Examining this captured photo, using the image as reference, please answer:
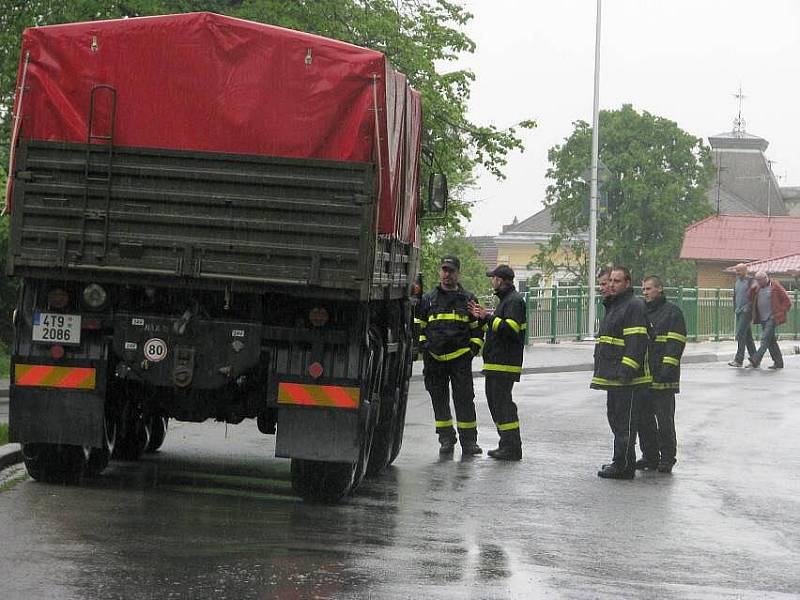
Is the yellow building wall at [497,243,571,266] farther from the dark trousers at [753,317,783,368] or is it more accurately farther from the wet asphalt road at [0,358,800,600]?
the wet asphalt road at [0,358,800,600]

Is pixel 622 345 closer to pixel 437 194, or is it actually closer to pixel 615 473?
pixel 615 473

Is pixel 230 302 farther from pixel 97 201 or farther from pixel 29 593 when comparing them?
pixel 29 593

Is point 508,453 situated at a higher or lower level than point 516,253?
lower

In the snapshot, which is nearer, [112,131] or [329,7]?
[112,131]

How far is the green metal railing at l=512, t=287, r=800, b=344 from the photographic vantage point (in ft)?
110

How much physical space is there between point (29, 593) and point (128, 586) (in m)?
0.46

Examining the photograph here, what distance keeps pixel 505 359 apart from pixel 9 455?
440cm

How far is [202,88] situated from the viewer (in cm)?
986

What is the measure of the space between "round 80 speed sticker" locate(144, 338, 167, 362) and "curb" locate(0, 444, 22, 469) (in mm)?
1995

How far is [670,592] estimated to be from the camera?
7.68 m

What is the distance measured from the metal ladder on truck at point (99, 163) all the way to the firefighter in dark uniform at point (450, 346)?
460 cm

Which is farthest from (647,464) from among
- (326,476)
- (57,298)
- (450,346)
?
(57,298)

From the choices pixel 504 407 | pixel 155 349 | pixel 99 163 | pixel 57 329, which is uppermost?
pixel 99 163

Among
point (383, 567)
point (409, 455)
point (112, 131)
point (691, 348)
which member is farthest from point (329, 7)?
point (383, 567)
